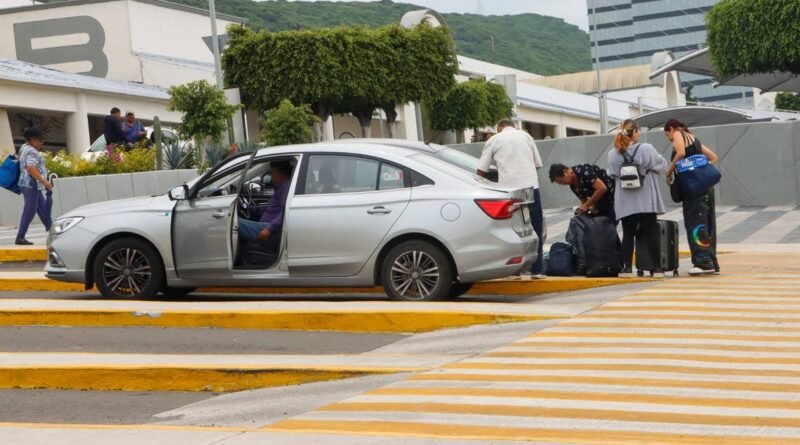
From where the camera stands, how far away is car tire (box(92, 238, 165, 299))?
12.6 metres

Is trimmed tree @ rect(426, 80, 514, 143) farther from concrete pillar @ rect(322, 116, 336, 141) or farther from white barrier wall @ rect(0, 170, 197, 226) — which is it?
white barrier wall @ rect(0, 170, 197, 226)

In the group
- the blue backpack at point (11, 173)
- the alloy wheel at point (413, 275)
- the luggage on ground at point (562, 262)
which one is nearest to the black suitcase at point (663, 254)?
the luggage on ground at point (562, 262)

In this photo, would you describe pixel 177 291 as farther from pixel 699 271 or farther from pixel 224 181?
pixel 699 271

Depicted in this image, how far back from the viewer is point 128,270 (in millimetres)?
12695

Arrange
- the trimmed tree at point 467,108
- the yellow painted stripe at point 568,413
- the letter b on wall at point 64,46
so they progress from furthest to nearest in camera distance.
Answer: the trimmed tree at point 467,108 < the letter b on wall at point 64,46 < the yellow painted stripe at point 568,413

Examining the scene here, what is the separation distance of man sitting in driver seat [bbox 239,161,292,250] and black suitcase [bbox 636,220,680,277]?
11.5ft

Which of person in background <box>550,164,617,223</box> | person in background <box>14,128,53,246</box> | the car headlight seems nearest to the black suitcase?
person in background <box>550,164,617,223</box>

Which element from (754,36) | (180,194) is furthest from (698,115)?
(180,194)

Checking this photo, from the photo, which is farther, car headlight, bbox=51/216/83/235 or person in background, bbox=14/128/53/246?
person in background, bbox=14/128/53/246

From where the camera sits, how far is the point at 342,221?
1194 centimetres

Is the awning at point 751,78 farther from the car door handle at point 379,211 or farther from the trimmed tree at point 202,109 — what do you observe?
the car door handle at point 379,211

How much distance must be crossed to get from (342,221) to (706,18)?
33.7 m

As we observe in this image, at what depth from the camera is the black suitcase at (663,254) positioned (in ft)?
42.7

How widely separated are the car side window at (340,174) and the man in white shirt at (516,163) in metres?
1.44
